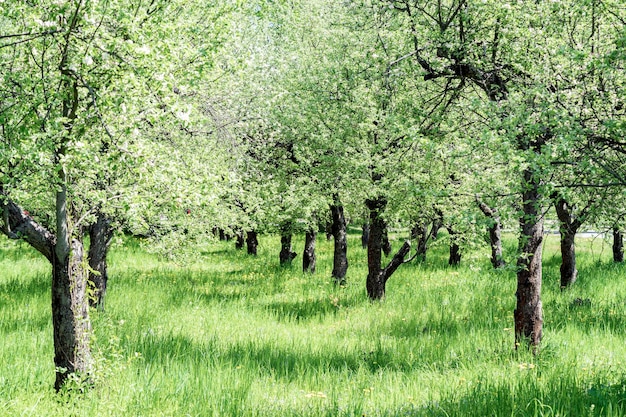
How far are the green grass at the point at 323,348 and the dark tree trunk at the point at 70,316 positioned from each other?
257 millimetres

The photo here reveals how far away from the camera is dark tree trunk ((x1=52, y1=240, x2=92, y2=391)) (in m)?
5.71

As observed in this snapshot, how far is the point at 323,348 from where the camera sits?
9688mm

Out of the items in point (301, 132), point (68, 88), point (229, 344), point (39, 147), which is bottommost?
point (229, 344)

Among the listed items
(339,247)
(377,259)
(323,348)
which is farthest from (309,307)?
(339,247)

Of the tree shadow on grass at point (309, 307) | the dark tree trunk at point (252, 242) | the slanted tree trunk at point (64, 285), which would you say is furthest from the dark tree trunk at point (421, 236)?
the dark tree trunk at point (252, 242)

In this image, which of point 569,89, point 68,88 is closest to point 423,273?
point 569,89

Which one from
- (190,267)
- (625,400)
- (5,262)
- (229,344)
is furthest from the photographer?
(190,267)

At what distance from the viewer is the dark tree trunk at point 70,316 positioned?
571 centimetres

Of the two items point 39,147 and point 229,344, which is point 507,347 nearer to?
point 229,344

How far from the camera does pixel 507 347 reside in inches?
336

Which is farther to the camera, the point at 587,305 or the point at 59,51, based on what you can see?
the point at 587,305

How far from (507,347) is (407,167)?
494cm

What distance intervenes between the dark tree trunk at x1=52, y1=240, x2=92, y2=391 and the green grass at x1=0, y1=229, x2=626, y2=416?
10.1 inches

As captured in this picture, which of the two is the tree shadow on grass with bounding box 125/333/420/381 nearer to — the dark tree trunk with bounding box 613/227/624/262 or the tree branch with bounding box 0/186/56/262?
the tree branch with bounding box 0/186/56/262
